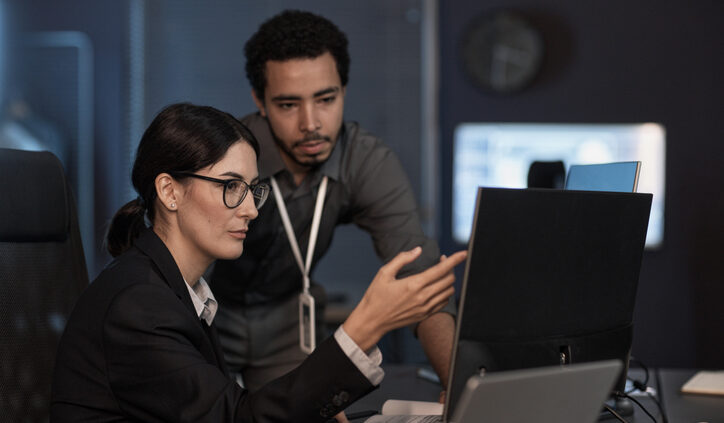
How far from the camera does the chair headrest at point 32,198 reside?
149 centimetres

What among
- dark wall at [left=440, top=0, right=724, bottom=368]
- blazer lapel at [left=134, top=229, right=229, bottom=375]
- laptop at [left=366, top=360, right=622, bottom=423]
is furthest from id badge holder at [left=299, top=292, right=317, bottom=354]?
dark wall at [left=440, top=0, right=724, bottom=368]

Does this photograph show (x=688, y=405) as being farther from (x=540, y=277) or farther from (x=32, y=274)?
(x=32, y=274)

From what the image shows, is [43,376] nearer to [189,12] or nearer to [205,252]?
[205,252]

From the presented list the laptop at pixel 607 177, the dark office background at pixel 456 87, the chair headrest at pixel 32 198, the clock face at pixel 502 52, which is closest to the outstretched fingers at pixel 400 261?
the laptop at pixel 607 177

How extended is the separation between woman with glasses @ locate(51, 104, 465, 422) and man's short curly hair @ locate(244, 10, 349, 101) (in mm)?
492

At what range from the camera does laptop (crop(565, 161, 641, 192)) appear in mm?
1312

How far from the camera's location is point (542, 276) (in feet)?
3.35

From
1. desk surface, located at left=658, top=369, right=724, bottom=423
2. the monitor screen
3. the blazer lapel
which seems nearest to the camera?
the blazer lapel

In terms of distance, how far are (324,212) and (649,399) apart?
973 mm

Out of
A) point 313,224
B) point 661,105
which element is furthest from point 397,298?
point 661,105

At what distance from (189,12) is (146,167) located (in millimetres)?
2891

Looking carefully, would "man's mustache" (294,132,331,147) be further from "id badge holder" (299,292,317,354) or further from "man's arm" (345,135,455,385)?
"id badge holder" (299,292,317,354)

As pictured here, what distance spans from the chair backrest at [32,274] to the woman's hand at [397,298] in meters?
0.80

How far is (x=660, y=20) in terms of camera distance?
3.79 m
